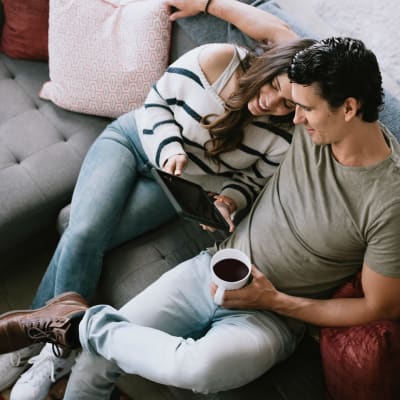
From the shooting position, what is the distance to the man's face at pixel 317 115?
114cm

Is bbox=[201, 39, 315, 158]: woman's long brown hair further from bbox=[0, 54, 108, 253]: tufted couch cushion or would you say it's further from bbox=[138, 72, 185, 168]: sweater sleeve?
bbox=[0, 54, 108, 253]: tufted couch cushion

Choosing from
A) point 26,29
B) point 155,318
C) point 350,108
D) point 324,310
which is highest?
point 350,108

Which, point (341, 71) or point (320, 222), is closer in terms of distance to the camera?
point (341, 71)

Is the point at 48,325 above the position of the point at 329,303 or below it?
below

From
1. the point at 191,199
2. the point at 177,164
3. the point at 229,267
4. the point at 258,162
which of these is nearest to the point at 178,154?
the point at 177,164

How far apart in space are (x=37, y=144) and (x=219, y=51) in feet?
2.56

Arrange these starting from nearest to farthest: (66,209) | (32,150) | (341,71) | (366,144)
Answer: (341,71)
(366,144)
(66,209)
(32,150)

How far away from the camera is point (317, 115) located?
116 centimetres

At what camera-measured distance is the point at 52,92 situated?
1.93 m

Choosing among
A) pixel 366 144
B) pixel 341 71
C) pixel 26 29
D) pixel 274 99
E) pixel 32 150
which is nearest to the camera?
pixel 341 71

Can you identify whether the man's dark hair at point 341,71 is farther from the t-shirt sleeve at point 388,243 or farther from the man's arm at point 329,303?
the man's arm at point 329,303

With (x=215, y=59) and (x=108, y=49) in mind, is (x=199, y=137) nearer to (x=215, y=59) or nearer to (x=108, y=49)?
(x=215, y=59)

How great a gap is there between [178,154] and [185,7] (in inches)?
23.9

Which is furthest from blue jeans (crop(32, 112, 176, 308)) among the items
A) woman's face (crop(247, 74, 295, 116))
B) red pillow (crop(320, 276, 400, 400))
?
red pillow (crop(320, 276, 400, 400))
